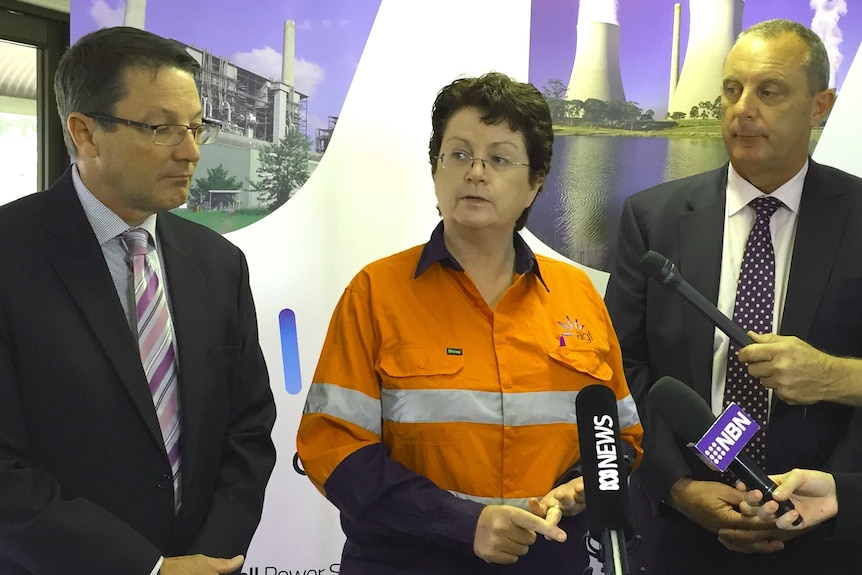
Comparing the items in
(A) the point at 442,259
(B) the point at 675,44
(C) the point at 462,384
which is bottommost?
(C) the point at 462,384

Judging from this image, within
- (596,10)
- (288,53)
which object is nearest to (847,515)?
(596,10)

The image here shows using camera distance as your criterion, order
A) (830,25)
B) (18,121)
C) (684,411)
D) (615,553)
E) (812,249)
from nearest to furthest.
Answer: (615,553)
(684,411)
(812,249)
(830,25)
(18,121)

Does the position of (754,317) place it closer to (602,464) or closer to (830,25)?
(602,464)

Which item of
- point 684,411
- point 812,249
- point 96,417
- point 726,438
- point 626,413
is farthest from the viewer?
point 812,249

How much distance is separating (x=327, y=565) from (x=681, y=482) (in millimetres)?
1363

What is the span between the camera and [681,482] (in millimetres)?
2139

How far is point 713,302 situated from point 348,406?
3.31 feet

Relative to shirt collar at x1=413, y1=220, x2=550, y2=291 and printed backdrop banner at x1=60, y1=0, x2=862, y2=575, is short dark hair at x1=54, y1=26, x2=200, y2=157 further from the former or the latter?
printed backdrop banner at x1=60, y1=0, x2=862, y2=575

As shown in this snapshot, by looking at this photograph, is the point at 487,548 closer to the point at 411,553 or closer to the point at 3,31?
the point at 411,553

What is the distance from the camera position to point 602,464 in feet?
4.25

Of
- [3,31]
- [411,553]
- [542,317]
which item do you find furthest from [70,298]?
[3,31]

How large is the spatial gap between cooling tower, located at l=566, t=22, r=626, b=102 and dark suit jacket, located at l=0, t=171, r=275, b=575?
1530mm

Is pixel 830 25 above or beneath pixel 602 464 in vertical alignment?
above

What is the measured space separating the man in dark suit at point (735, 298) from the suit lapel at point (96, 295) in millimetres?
1228
